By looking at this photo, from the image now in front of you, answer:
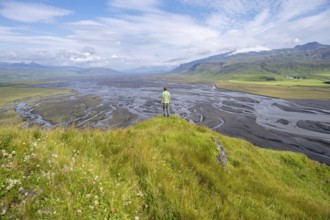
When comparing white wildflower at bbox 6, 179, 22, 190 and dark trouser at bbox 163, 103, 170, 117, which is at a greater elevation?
white wildflower at bbox 6, 179, 22, 190

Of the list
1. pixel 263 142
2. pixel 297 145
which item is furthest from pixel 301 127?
pixel 263 142

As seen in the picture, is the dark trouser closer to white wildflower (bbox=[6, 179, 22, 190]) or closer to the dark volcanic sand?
white wildflower (bbox=[6, 179, 22, 190])

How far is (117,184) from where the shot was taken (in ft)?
14.2

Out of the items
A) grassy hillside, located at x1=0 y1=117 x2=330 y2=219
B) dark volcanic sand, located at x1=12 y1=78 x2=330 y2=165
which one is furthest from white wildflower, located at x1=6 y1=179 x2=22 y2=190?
dark volcanic sand, located at x1=12 y1=78 x2=330 y2=165

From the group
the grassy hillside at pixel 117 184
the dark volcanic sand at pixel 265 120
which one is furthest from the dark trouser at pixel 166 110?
the dark volcanic sand at pixel 265 120

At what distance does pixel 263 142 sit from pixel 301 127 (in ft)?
57.8

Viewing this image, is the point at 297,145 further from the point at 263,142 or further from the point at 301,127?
the point at 301,127

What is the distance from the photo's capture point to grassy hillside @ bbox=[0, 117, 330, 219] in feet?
11.7

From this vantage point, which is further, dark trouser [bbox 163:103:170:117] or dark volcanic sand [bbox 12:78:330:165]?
dark volcanic sand [bbox 12:78:330:165]

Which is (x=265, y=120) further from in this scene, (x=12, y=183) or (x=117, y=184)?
(x=12, y=183)

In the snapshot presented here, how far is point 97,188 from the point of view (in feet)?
13.3

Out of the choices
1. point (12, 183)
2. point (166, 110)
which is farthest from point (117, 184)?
point (166, 110)

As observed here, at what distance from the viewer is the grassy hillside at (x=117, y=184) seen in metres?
3.56

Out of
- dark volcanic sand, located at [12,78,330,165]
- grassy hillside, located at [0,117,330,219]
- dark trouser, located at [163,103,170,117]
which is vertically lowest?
dark volcanic sand, located at [12,78,330,165]
